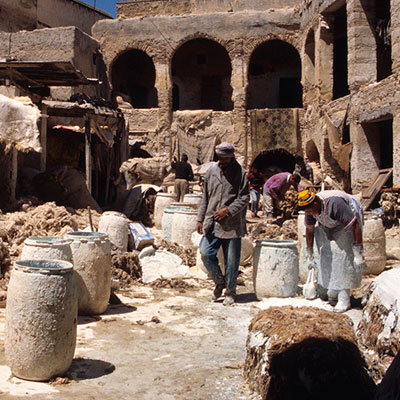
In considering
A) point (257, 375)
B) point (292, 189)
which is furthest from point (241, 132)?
point (257, 375)

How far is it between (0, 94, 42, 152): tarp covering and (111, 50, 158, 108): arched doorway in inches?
669

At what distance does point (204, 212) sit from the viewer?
6.15 meters

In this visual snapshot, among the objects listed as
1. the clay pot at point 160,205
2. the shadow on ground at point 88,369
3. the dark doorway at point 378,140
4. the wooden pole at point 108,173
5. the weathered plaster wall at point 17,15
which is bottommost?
the shadow on ground at point 88,369

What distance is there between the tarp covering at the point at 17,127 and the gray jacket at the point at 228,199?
296 centimetres

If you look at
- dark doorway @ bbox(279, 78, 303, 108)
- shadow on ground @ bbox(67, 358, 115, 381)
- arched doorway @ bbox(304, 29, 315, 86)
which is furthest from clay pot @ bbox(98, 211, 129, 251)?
dark doorway @ bbox(279, 78, 303, 108)

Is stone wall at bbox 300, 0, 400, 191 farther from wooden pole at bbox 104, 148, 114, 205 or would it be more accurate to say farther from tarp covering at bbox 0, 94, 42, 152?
tarp covering at bbox 0, 94, 42, 152

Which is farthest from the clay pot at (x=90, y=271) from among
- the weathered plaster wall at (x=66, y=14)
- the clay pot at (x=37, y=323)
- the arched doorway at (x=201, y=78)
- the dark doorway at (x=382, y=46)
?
the arched doorway at (x=201, y=78)

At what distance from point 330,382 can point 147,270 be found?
4.52 metres

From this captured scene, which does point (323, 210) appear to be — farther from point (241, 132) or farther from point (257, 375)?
point (241, 132)

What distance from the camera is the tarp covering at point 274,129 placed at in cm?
2002

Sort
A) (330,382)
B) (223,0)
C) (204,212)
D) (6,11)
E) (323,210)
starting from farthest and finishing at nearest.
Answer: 1. (223,0)
2. (6,11)
3. (204,212)
4. (323,210)
5. (330,382)

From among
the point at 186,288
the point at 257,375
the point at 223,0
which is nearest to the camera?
the point at 257,375

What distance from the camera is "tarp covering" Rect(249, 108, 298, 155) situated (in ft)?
65.7

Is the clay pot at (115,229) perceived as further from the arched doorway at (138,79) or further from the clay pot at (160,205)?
the arched doorway at (138,79)
